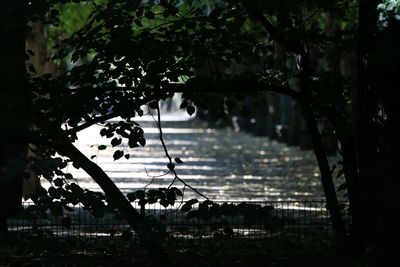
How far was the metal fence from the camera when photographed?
7.65 m

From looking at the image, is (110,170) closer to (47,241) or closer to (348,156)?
(348,156)

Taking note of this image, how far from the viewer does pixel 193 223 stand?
9.55 m

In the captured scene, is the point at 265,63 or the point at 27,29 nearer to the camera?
the point at 27,29

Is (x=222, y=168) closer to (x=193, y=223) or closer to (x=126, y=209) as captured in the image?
(x=193, y=223)

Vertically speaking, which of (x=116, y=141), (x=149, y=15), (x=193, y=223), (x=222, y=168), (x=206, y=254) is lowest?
(x=206, y=254)

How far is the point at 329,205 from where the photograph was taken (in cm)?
923

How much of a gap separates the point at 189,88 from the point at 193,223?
1695 mm

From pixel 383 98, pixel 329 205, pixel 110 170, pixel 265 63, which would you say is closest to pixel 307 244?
pixel 329 205

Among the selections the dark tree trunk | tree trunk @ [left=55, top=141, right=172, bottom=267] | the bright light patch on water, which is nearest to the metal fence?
tree trunk @ [left=55, top=141, right=172, bottom=267]

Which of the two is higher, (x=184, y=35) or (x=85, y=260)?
(x=184, y=35)

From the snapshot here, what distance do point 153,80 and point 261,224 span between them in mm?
1535

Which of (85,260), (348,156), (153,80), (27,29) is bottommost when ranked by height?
(85,260)

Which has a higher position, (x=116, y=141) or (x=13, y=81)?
(x=13, y=81)

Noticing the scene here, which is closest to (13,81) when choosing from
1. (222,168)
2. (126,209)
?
(126,209)
